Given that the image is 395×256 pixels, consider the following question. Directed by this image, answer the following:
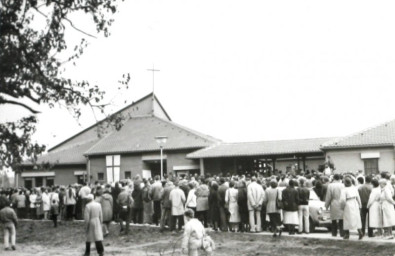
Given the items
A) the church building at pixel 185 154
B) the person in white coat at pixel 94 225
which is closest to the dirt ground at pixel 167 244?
the person in white coat at pixel 94 225

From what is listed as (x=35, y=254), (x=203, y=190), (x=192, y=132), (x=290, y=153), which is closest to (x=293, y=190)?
(x=203, y=190)

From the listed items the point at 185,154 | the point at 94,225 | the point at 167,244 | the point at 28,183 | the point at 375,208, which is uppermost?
the point at 185,154

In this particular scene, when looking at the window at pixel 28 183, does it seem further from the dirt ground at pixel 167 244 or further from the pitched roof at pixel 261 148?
the dirt ground at pixel 167 244

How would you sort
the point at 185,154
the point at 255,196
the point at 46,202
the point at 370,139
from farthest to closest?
1. the point at 185,154
2. the point at 370,139
3. the point at 46,202
4. the point at 255,196

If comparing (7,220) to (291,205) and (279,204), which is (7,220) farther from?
(291,205)

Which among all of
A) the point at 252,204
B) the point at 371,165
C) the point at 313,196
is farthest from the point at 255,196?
the point at 371,165

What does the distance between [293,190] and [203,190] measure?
4.22 metres

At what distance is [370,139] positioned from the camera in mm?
35250

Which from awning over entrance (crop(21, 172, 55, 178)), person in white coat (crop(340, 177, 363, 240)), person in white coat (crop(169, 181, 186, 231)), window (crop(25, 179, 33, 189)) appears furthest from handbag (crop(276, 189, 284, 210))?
window (crop(25, 179, 33, 189))

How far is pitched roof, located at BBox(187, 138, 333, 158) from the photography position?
37969mm

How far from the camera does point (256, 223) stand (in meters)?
21.6

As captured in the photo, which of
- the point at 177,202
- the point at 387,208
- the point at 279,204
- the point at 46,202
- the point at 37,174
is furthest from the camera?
the point at 37,174

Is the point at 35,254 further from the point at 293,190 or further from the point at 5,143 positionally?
the point at 293,190

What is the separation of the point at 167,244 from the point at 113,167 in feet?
85.7
